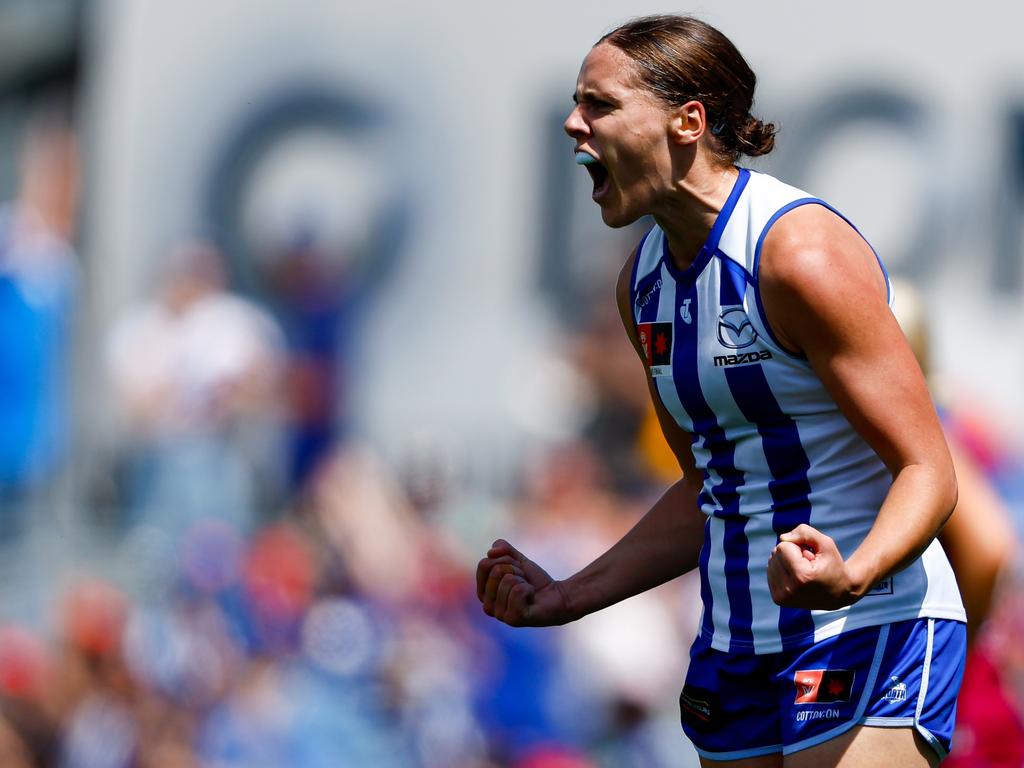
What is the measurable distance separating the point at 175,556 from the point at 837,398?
222 inches

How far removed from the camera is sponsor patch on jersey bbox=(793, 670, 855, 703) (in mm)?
2744

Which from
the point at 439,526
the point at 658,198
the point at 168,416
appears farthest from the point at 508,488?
the point at 658,198

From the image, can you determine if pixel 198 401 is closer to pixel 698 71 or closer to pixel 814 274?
pixel 698 71

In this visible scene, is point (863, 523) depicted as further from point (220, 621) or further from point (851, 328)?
point (220, 621)

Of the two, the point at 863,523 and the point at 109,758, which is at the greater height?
the point at 863,523

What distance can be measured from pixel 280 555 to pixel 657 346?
513cm

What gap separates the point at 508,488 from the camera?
28.3 feet

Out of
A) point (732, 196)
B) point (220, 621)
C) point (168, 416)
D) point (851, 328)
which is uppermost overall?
point (732, 196)

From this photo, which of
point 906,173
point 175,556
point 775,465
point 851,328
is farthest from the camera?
point 906,173

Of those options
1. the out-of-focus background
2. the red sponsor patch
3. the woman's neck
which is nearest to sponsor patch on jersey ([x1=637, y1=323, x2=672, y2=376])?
the red sponsor patch

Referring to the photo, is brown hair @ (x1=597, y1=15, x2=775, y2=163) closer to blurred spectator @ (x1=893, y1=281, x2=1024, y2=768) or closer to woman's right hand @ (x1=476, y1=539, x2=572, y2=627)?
blurred spectator @ (x1=893, y1=281, x2=1024, y2=768)

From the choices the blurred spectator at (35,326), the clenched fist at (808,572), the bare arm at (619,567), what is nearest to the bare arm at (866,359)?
the clenched fist at (808,572)

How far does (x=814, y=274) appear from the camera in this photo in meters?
2.61

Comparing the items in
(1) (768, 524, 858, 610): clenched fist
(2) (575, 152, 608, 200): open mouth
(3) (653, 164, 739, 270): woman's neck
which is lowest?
(1) (768, 524, 858, 610): clenched fist
